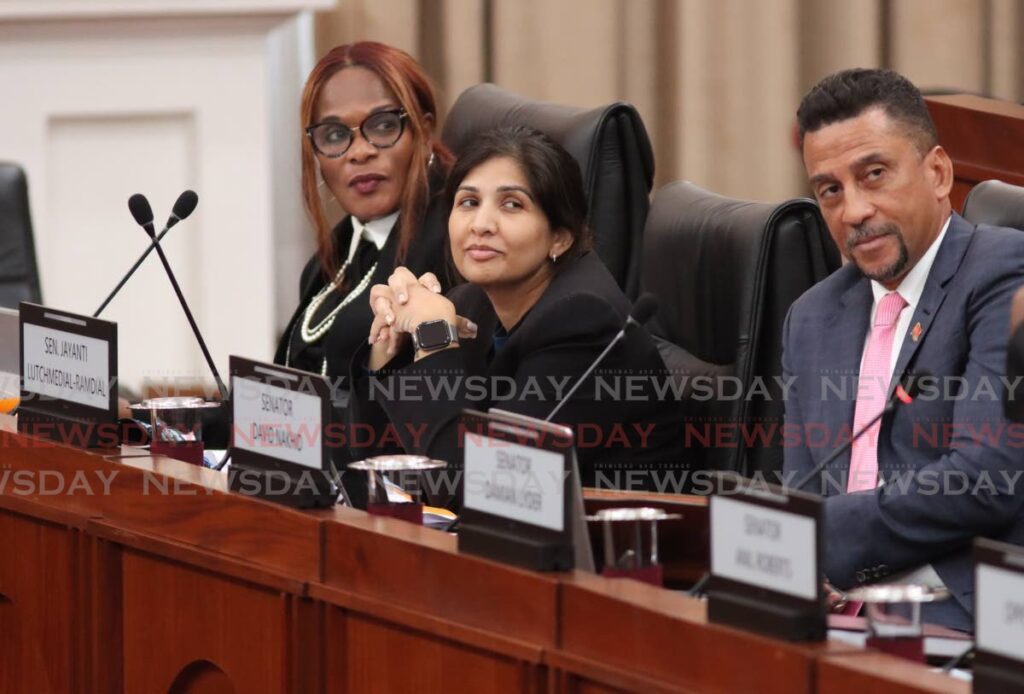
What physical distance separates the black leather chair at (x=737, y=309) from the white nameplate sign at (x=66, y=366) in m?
0.92

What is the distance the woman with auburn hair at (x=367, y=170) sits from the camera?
278 cm

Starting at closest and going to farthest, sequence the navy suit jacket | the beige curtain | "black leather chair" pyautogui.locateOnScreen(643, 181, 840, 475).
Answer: the navy suit jacket < "black leather chair" pyautogui.locateOnScreen(643, 181, 840, 475) < the beige curtain

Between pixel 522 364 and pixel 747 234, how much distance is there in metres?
0.39

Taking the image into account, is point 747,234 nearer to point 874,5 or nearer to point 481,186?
point 481,186

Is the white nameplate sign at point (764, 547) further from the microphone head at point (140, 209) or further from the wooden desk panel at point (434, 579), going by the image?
the microphone head at point (140, 209)

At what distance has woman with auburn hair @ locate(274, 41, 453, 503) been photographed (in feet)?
9.12

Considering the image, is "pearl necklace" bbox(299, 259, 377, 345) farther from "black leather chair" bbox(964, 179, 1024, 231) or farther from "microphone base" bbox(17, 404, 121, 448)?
"black leather chair" bbox(964, 179, 1024, 231)

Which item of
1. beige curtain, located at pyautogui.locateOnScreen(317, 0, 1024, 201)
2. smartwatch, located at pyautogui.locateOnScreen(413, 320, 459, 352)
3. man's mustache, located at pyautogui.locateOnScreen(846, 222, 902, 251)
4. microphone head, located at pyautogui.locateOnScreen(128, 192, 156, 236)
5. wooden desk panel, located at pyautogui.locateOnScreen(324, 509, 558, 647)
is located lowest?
wooden desk panel, located at pyautogui.locateOnScreen(324, 509, 558, 647)

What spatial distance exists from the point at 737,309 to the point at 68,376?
975 mm

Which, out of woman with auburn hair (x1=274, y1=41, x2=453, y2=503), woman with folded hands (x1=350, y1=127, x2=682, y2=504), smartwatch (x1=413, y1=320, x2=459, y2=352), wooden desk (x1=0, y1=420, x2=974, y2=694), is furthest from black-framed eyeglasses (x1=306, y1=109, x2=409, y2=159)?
wooden desk (x1=0, y1=420, x2=974, y2=694)

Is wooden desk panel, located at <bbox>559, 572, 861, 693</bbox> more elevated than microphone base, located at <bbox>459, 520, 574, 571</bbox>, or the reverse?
microphone base, located at <bbox>459, 520, 574, 571</bbox>

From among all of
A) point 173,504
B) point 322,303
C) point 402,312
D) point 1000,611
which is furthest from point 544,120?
point 1000,611

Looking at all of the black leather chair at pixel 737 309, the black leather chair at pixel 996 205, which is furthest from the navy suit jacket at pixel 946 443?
the black leather chair at pixel 737 309

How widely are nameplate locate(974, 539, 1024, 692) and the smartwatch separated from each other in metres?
1.31
